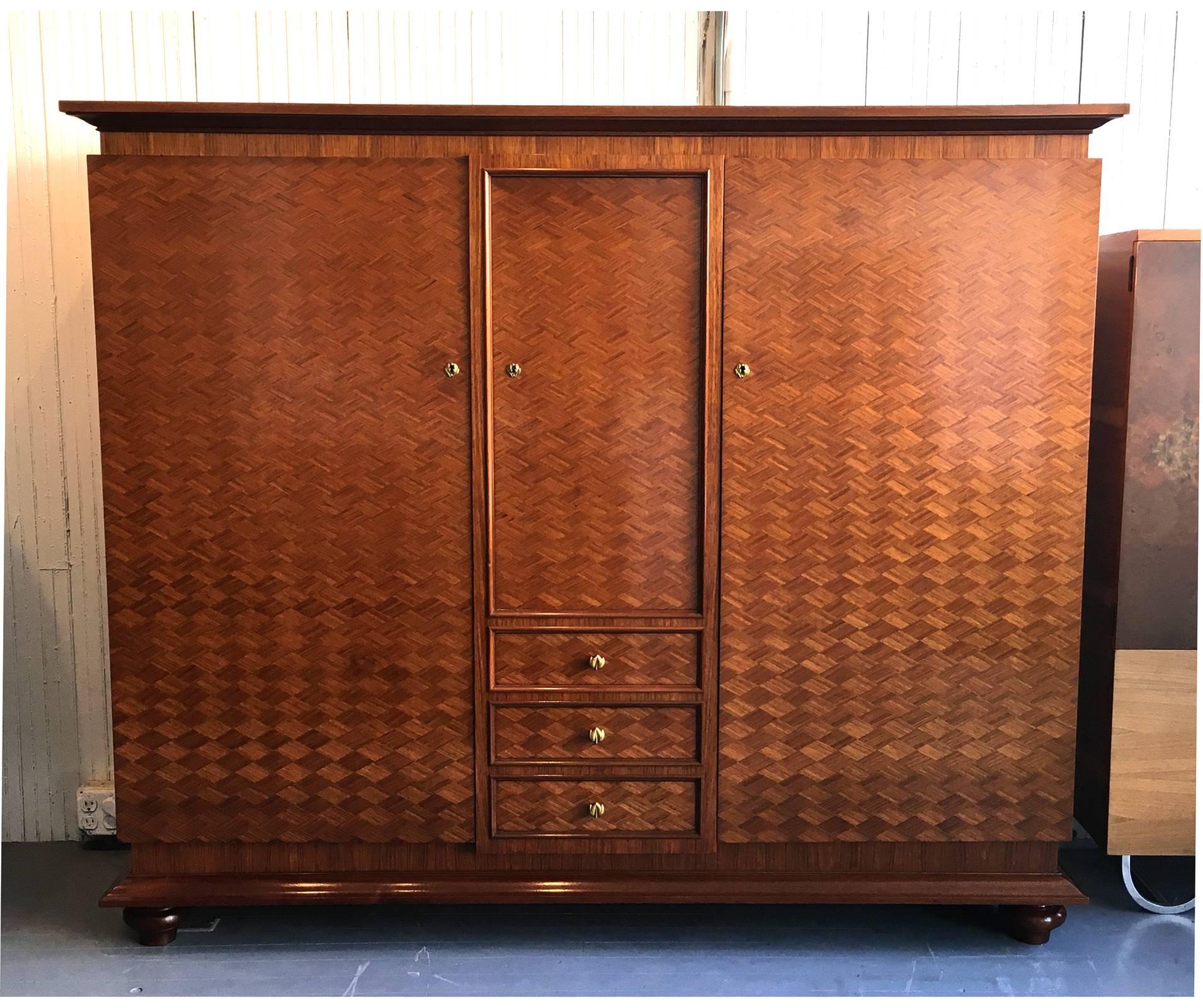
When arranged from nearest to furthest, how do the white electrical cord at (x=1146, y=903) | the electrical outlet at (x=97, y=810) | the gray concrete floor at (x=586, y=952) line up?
the gray concrete floor at (x=586, y=952), the white electrical cord at (x=1146, y=903), the electrical outlet at (x=97, y=810)

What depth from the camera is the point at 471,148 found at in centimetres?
192

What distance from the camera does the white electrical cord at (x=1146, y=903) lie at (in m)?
2.24

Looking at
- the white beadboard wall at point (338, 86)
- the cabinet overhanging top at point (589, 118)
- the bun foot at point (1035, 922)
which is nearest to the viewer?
the cabinet overhanging top at point (589, 118)

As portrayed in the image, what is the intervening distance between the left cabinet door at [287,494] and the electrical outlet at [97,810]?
565 millimetres

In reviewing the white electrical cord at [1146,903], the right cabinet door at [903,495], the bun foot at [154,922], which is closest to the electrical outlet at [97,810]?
the bun foot at [154,922]

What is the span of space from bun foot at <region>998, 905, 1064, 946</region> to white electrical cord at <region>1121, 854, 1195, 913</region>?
0.25 meters

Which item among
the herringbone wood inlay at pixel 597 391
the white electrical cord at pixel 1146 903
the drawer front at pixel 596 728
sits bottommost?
the white electrical cord at pixel 1146 903

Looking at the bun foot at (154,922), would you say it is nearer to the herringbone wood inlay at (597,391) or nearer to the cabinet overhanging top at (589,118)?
the herringbone wood inlay at (597,391)

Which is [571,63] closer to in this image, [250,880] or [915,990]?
[250,880]

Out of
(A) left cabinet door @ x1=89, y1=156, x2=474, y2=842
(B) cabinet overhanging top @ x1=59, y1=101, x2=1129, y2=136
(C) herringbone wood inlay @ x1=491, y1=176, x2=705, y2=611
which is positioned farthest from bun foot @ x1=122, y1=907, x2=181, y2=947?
(B) cabinet overhanging top @ x1=59, y1=101, x2=1129, y2=136

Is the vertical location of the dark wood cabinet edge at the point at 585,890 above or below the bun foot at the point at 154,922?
above

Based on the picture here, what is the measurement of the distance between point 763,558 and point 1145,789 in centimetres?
105

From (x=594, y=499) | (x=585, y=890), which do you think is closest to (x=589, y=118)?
(x=594, y=499)

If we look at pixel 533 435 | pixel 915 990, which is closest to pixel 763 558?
pixel 533 435
